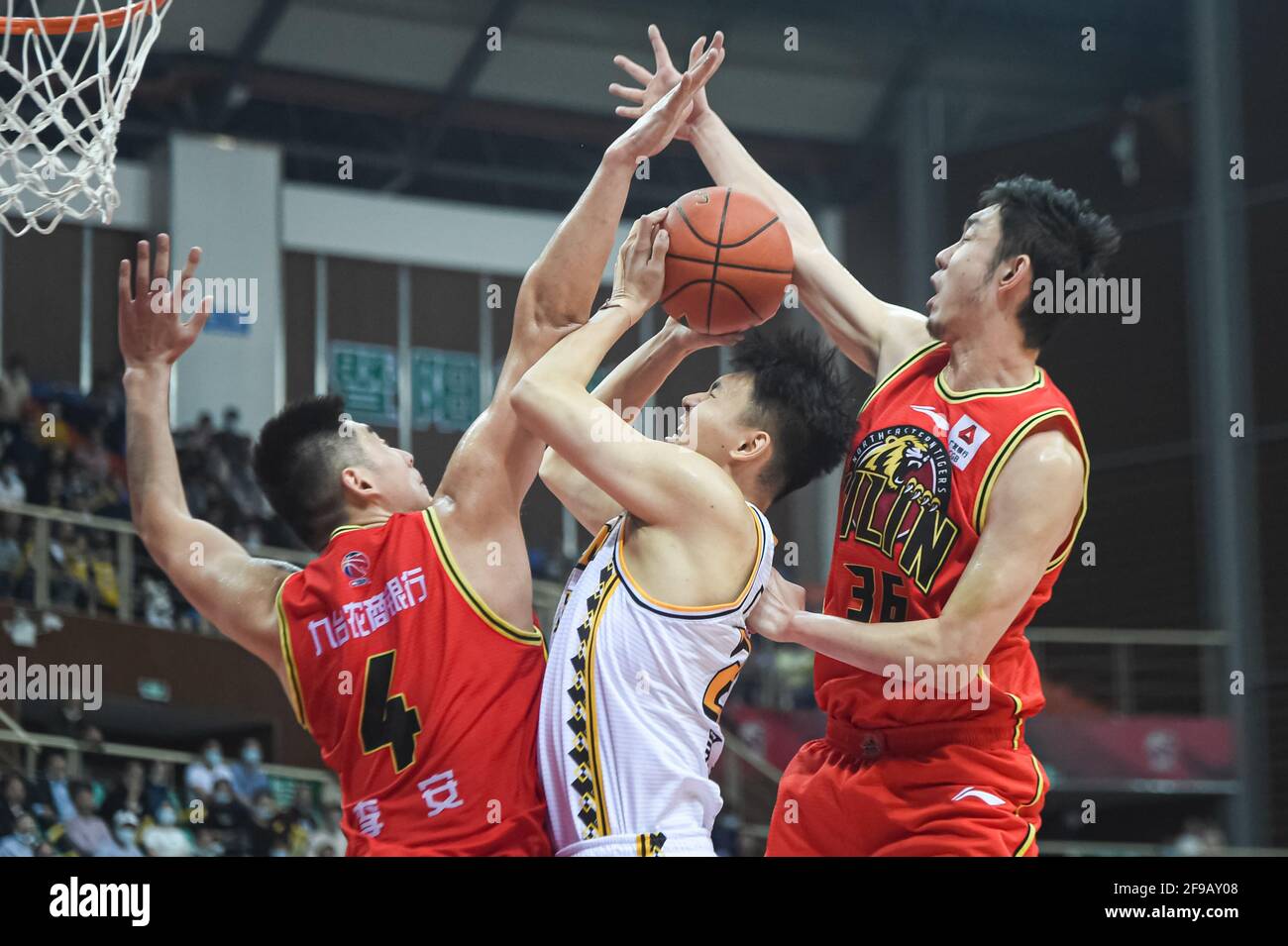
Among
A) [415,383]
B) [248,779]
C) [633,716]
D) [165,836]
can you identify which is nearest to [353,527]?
[633,716]

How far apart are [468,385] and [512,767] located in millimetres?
14032

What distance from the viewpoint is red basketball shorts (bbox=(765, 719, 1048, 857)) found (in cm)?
390

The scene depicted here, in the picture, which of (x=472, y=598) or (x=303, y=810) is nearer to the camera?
(x=472, y=598)

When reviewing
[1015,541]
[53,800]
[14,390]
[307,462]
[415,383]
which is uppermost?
[415,383]

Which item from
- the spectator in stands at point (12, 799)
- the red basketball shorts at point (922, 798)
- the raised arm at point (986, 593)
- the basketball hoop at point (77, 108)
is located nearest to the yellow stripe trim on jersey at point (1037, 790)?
the red basketball shorts at point (922, 798)

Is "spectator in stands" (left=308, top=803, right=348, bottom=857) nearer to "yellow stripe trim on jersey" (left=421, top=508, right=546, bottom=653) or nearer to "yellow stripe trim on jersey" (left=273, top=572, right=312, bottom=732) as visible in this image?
"yellow stripe trim on jersey" (left=273, top=572, right=312, bottom=732)

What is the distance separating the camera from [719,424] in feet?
12.3

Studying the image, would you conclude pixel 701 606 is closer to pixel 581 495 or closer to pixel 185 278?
pixel 581 495

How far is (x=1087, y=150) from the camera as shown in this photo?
1586 centimetres

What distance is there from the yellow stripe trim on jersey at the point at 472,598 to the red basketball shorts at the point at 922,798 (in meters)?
0.95

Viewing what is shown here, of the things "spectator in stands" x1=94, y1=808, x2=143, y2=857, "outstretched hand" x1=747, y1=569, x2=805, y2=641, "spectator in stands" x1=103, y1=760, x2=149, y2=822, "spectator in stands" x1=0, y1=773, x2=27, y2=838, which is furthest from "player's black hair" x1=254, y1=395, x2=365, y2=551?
"spectator in stands" x1=103, y1=760, x2=149, y2=822

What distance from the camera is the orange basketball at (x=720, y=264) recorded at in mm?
3945

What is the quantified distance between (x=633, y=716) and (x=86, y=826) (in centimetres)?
716
